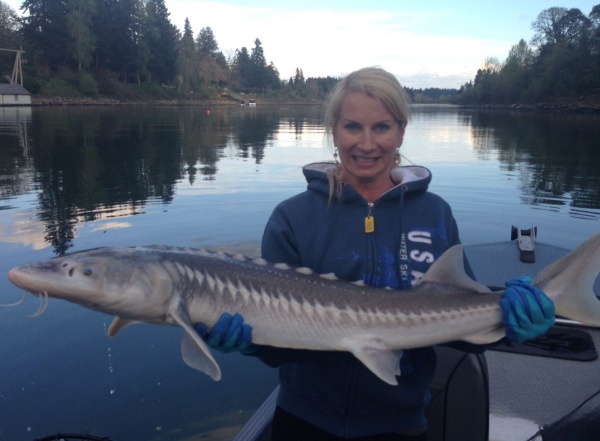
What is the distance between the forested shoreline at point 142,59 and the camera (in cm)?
8031

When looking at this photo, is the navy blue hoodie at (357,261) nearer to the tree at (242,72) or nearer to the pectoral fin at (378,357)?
the pectoral fin at (378,357)

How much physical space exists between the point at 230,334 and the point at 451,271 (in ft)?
3.80

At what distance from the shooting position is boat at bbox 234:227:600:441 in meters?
3.38

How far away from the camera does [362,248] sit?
110 inches

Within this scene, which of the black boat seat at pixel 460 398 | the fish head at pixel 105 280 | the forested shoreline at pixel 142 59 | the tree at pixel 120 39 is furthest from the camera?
the tree at pixel 120 39

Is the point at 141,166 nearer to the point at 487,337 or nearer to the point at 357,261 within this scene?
the point at 357,261

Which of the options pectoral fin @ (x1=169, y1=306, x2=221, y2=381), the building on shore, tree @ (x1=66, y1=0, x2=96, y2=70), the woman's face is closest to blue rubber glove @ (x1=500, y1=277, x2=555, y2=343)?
the woman's face

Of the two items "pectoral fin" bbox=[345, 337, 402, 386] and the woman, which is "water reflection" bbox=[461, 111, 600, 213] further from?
"pectoral fin" bbox=[345, 337, 402, 386]

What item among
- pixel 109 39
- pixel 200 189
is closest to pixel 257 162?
pixel 200 189

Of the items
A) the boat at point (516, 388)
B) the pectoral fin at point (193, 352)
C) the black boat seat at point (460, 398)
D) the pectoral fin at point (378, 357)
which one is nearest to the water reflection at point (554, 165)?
the boat at point (516, 388)

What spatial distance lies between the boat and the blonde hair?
1.40 m

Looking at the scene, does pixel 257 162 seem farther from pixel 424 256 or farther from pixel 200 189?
pixel 424 256

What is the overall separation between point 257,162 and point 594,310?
19.2 meters

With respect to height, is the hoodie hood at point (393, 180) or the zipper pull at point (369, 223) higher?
the hoodie hood at point (393, 180)
